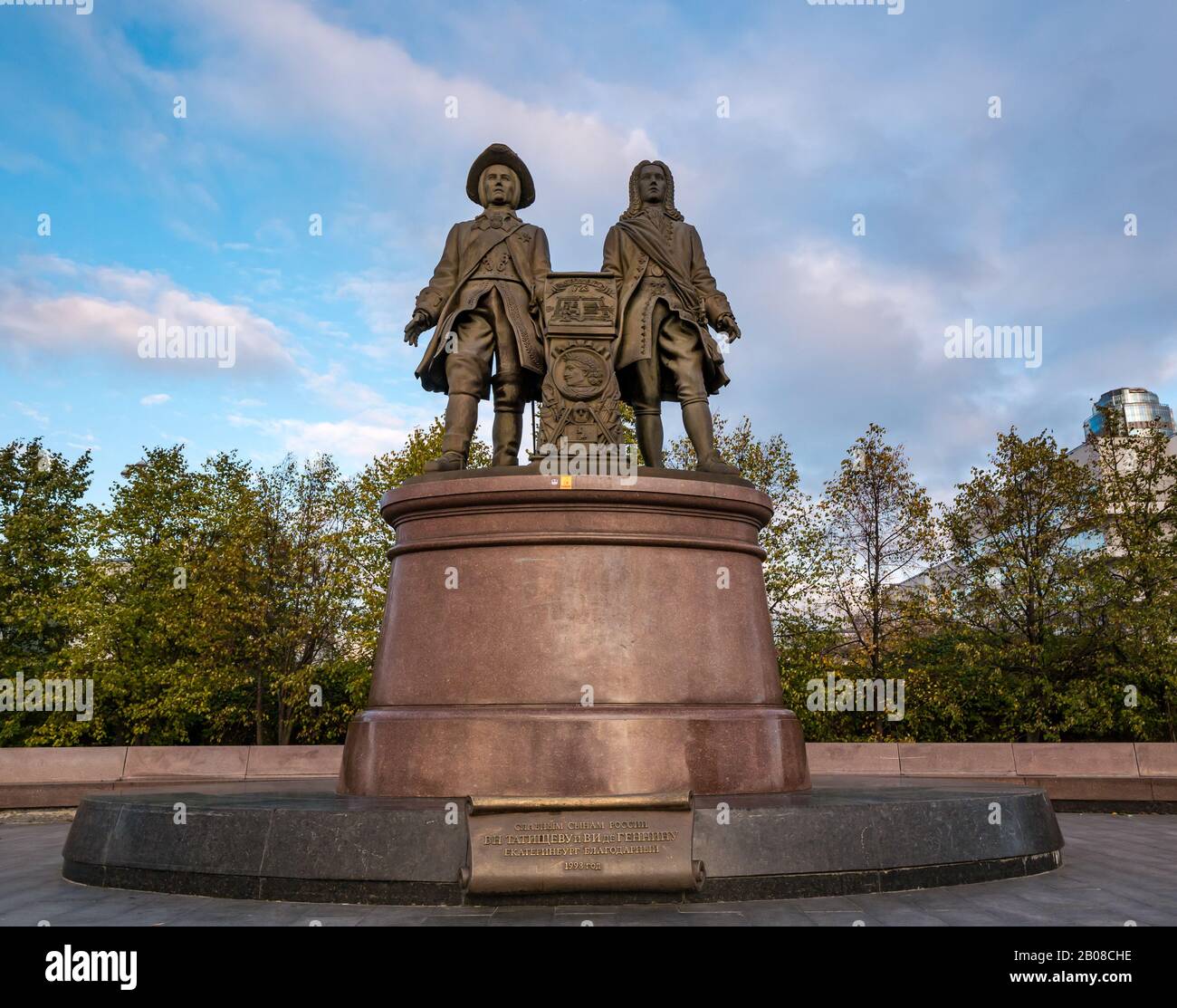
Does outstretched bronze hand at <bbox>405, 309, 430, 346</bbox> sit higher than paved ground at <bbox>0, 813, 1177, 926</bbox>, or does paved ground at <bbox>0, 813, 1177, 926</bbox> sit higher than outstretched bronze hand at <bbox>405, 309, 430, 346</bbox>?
outstretched bronze hand at <bbox>405, 309, 430, 346</bbox>

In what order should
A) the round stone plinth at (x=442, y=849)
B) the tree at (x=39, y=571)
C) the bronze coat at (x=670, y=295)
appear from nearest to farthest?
the round stone plinth at (x=442, y=849)
the bronze coat at (x=670, y=295)
the tree at (x=39, y=571)

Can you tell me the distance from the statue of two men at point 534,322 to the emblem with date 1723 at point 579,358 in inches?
15.1

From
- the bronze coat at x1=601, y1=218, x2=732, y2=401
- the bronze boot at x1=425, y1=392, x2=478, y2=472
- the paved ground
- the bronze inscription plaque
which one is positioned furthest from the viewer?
the bronze coat at x1=601, y1=218, x2=732, y2=401

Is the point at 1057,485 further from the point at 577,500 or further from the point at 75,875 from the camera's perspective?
the point at 75,875

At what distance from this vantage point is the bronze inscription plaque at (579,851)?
5484 mm

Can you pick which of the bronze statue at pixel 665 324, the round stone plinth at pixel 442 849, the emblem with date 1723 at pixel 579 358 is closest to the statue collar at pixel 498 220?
the bronze statue at pixel 665 324

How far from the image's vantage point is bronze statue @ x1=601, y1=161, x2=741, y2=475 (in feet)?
29.7

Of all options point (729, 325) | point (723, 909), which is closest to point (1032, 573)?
point (729, 325)

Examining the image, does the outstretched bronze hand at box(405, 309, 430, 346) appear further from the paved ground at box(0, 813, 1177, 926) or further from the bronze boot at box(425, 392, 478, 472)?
the paved ground at box(0, 813, 1177, 926)

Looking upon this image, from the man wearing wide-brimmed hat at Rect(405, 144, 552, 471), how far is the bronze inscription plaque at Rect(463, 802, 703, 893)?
3.92 meters

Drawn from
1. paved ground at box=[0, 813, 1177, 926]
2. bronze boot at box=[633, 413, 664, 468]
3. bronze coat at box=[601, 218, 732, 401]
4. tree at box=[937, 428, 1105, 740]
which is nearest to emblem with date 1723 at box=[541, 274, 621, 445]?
bronze coat at box=[601, 218, 732, 401]

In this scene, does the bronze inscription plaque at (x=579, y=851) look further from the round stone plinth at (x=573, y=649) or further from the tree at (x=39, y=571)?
the tree at (x=39, y=571)

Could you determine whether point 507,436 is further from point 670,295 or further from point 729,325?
point 729,325
